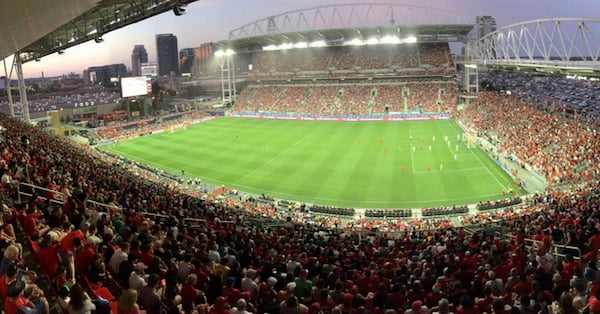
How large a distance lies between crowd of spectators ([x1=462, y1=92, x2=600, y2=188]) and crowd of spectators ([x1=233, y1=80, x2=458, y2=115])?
585 inches

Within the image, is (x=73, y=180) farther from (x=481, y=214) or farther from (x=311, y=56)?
(x=311, y=56)

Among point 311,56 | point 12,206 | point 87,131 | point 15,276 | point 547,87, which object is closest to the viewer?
point 15,276

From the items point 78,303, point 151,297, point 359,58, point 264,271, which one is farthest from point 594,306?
point 359,58

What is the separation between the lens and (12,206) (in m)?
9.64

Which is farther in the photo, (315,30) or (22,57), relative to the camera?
(315,30)

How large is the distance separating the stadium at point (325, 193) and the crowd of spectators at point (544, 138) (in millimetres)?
219

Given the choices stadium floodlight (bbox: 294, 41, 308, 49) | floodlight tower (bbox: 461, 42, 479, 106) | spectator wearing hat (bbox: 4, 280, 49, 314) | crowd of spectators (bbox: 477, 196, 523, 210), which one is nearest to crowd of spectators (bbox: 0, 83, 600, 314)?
spectator wearing hat (bbox: 4, 280, 49, 314)

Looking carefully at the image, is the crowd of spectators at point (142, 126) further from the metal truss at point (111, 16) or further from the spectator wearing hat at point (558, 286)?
the spectator wearing hat at point (558, 286)

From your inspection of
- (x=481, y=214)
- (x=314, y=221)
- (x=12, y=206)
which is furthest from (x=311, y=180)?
(x=12, y=206)

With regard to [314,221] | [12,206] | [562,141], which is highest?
[12,206]

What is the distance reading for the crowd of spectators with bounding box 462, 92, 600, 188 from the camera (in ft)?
96.1

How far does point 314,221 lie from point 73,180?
14.4 m

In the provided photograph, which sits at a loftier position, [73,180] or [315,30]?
[315,30]

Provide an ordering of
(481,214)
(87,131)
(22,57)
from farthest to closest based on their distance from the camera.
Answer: (87,131) < (22,57) < (481,214)
